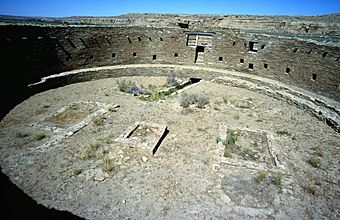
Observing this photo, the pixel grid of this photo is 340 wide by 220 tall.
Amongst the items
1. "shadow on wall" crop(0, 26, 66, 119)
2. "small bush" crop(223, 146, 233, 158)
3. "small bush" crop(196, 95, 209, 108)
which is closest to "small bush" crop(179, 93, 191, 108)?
"small bush" crop(196, 95, 209, 108)

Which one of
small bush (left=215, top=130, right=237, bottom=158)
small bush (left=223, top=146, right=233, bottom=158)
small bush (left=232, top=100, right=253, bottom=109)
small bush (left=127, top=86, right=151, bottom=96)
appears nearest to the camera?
small bush (left=223, top=146, right=233, bottom=158)

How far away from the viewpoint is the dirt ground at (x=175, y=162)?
6.04 metres

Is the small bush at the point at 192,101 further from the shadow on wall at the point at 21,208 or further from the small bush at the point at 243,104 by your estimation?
the shadow on wall at the point at 21,208

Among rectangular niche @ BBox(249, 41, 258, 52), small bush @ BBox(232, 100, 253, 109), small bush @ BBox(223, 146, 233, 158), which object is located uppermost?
rectangular niche @ BBox(249, 41, 258, 52)

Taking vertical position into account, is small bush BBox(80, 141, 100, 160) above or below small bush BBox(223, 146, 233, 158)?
below

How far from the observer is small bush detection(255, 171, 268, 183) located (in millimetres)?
6910

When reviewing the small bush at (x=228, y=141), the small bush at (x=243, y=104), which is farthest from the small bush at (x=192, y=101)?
the small bush at (x=228, y=141)

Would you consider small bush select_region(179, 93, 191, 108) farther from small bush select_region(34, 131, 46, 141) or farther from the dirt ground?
small bush select_region(34, 131, 46, 141)

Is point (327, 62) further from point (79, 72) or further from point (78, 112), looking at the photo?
point (79, 72)

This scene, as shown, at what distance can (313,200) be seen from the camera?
249 inches

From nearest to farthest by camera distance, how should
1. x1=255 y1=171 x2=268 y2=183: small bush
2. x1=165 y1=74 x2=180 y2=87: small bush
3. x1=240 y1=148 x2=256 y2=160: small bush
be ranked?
x1=255 y1=171 x2=268 y2=183: small bush < x1=240 y1=148 x2=256 y2=160: small bush < x1=165 y1=74 x2=180 y2=87: small bush

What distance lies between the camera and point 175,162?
25.3ft

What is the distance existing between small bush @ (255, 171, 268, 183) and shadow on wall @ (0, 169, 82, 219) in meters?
4.92

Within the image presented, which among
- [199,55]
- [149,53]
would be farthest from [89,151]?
[199,55]
